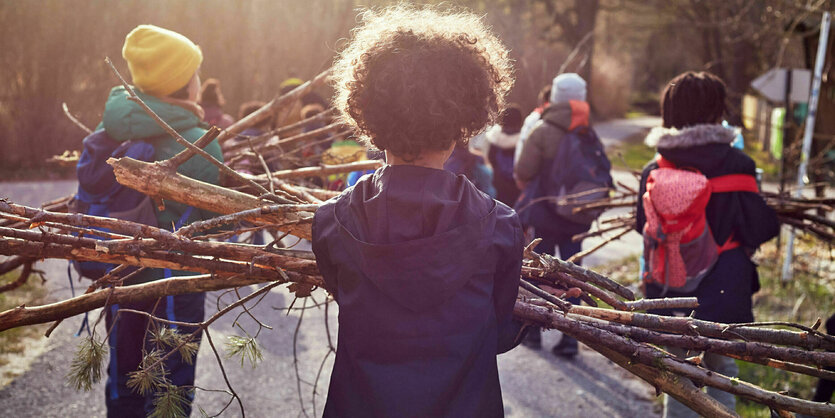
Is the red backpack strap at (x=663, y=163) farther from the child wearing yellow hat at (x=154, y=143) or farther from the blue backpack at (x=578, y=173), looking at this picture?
the child wearing yellow hat at (x=154, y=143)

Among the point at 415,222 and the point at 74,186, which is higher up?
the point at 415,222

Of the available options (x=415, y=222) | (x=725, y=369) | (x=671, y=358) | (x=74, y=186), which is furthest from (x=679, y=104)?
(x=74, y=186)

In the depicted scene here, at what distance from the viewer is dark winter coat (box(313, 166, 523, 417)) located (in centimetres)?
174

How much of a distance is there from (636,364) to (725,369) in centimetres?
151

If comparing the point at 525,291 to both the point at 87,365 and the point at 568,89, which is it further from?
the point at 568,89

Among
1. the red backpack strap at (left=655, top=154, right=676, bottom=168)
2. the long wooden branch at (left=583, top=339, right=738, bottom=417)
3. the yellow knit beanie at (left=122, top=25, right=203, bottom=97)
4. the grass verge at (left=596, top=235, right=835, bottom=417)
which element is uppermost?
the yellow knit beanie at (left=122, top=25, right=203, bottom=97)

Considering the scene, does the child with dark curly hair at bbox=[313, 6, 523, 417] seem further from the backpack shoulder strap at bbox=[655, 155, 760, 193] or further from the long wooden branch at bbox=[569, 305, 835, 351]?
the backpack shoulder strap at bbox=[655, 155, 760, 193]

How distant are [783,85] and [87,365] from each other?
A: 26.9 ft

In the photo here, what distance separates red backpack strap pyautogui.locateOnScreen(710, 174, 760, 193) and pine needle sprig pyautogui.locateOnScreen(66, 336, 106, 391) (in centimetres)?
271

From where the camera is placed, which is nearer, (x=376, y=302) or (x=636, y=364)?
(x=376, y=302)

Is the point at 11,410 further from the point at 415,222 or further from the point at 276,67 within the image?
the point at 276,67

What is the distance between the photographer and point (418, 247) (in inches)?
67.7

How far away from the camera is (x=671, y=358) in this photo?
220 centimetres

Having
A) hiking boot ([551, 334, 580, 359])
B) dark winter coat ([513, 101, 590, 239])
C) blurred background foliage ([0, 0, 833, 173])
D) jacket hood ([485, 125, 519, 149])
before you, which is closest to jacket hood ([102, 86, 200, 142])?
dark winter coat ([513, 101, 590, 239])
